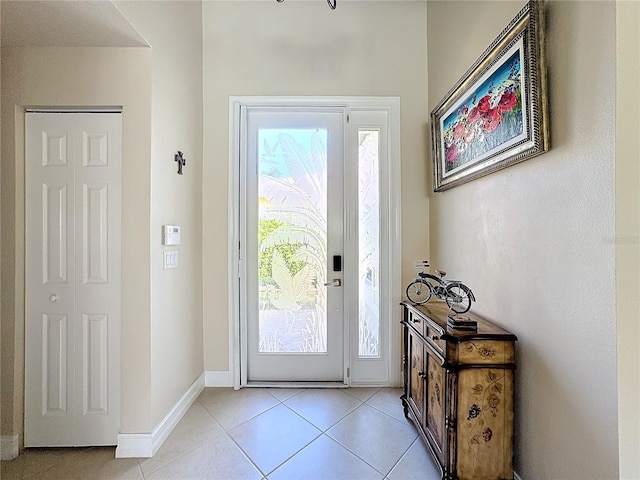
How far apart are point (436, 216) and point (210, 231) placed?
6.32ft

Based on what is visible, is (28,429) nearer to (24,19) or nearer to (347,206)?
(24,19)

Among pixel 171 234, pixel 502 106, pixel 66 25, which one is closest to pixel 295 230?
pixel 171 234

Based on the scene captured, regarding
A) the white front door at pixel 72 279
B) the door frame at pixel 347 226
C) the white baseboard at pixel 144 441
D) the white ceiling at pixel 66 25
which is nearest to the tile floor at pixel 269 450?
the white baseboard at pixel 144 441

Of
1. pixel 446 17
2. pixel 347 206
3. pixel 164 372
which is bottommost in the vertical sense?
pixel 164 372

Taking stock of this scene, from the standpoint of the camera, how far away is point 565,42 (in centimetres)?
113

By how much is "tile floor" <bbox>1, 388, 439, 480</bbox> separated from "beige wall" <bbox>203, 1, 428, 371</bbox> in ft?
2.14

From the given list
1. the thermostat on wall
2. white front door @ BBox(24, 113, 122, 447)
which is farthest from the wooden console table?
white front door @ BBox(24, 113, 122, 447)

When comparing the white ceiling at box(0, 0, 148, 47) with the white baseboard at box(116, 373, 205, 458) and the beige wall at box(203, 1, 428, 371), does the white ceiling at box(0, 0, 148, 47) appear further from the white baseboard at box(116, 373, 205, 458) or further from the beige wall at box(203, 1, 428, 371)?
the white baseboard at box(116, 373, 205, 458)

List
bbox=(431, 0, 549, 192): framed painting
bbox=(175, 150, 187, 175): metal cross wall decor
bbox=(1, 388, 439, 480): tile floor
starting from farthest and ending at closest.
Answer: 1. bbox=(175, 150, 187, 175): metal cross wall decor
2. bbox=(1, 388, 439, 480): tile floor
3. bbox=(431, 0, 549, 192): framed painting

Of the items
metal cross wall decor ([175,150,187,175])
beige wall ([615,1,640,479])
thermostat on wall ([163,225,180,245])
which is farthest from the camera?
metal cross wall decor ([175,150,187,175])

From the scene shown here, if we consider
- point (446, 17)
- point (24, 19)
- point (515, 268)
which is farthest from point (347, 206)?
point (24, 19)

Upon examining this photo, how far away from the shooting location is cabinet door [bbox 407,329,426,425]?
1764 millimetres

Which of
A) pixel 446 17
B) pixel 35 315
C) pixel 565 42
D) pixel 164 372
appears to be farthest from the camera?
pixel 446 17

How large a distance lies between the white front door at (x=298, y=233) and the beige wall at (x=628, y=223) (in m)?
1.95
